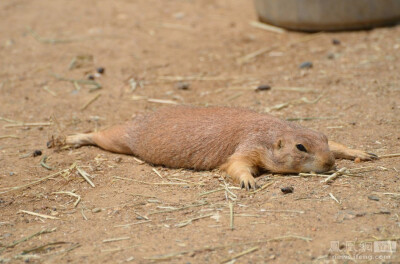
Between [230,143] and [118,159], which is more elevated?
[230,143]

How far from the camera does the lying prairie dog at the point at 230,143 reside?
5457 mm

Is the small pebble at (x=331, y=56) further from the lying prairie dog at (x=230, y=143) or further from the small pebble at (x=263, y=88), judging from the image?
the lying prairie dog at (x=230, y=143)

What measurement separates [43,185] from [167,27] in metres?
5.77

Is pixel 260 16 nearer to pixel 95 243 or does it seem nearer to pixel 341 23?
pixel 341 23

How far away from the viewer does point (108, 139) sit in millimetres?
6734

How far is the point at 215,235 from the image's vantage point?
441 cm

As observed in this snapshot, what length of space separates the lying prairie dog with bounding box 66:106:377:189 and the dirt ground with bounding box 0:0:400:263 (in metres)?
0.14

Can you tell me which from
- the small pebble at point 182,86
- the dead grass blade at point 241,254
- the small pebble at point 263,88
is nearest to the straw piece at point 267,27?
the small pebble at point 263,88

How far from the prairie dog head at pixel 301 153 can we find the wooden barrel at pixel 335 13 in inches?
193

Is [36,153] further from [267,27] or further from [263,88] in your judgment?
[267,27]

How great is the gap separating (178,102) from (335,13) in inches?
149

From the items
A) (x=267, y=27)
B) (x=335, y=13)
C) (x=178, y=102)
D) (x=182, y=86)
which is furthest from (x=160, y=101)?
(x=335, y=13)

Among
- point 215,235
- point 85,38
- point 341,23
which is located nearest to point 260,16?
point 341,23

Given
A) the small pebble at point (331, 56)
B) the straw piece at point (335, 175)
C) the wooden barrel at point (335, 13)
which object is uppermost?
the wooden barrel at point (335, 13)
